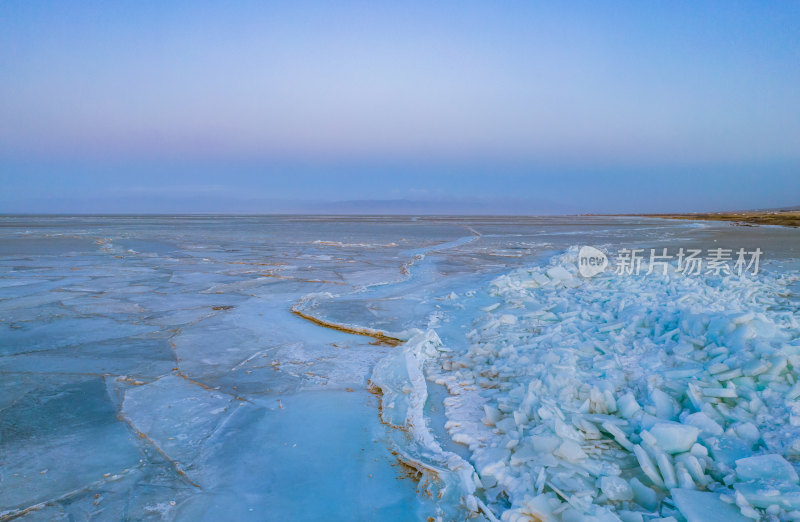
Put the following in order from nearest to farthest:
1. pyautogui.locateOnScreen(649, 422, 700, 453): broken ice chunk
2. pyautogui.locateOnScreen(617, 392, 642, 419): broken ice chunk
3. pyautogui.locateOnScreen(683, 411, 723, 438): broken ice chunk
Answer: pyautogui.locateOnScreen(649, 422, 700, 453): broken ice chunk, pyautogui.locateOnScreen(683, 411, 723, 438): broken ice chunk, pyautogui.locateOnScreen(617, 392, 642, 419): broken ice chunk

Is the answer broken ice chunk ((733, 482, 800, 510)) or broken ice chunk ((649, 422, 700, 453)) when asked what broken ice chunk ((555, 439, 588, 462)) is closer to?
broken ice chunk ((649, 422, 700, 453))

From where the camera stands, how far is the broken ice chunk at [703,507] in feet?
6.43

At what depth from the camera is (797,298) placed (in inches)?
264

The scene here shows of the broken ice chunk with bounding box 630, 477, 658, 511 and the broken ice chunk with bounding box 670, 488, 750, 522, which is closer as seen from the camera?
the broken ice chunk with bounding box 670, 488, 750, 522

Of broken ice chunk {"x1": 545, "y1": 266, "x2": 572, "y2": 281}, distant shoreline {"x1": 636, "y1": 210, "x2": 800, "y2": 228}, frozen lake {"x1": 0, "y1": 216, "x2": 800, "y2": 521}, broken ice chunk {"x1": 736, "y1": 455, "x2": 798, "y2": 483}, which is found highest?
distant shoreline {"x1": 636, "y1": 210, "x2": 800, "y2": 228}

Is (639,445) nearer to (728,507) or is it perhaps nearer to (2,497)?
(728,507)

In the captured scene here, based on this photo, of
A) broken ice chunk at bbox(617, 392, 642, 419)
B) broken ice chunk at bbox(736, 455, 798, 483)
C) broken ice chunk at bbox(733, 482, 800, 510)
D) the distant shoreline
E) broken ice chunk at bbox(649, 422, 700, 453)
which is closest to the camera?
broken ice chunk at bbox(733, 482, 800, 510)

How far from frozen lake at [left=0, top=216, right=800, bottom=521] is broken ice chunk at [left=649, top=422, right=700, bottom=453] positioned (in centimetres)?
1

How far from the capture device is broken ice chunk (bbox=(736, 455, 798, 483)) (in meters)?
2.09

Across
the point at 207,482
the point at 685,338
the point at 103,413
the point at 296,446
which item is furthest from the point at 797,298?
the point at 103,413

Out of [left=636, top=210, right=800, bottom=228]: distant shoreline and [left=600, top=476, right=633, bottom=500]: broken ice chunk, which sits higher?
[left=636, top=210, right=800, bottom=228]: distant shoreline

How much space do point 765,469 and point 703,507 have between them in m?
0.41

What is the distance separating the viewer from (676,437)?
240 centimetres

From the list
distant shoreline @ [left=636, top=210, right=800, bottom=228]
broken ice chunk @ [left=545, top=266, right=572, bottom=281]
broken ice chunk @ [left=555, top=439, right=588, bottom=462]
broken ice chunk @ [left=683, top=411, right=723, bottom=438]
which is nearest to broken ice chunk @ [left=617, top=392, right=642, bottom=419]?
broken ice chunk @ [left=683, top=411, right=723, bottom=438]
